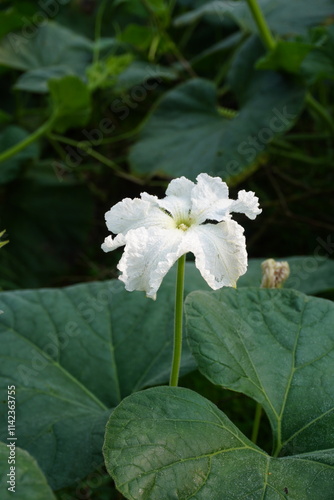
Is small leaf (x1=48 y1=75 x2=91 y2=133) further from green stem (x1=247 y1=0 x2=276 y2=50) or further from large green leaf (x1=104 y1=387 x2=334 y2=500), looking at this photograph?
large green leaf (x1=104 y1=387 x2=334 y2=500)

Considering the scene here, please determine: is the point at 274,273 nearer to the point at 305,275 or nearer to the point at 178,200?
the point at 178,200

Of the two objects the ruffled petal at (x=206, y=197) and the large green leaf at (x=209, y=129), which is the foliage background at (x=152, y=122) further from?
the ruffled petal at (x=206, y=197)

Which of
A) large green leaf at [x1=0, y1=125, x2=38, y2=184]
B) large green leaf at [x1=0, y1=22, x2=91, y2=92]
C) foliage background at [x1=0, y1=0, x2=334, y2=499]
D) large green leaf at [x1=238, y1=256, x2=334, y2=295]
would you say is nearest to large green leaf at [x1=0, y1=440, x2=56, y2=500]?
large green leaf at [x1=238, y1=256, x2=334, y2=295]

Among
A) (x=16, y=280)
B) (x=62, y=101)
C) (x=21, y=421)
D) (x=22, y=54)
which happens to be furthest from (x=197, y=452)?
(x=22, y=54)

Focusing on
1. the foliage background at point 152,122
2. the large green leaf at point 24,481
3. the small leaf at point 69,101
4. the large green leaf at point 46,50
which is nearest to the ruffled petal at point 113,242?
the large green leaf at point 24,481

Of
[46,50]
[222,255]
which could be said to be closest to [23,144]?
[46,50]
